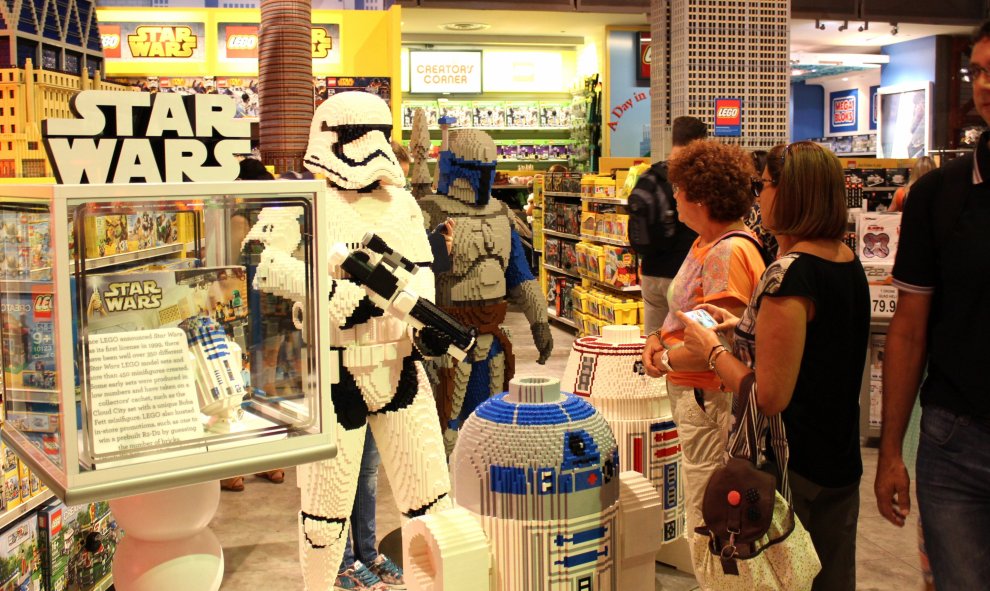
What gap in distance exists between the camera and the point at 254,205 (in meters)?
1.70

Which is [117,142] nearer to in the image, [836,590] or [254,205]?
[254,205]

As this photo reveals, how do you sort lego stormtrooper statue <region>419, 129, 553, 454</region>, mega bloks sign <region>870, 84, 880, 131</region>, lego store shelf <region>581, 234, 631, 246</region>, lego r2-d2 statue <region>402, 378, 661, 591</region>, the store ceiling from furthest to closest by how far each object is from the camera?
1. mega bloks sign <region>870, 84, 880, 131</region>
2. the store ceiling
3. lego store shelf <region>581, 234, 631, 246</region>
4. lego stormtrooper statue <region>419, 129, 553, 454</region>
5. lego r2-d2 statue <region>402, 378, 661, 591</region>

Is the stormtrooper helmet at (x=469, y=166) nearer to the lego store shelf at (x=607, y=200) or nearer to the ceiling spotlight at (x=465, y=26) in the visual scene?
the lego store shelf at (x=607, y=200)

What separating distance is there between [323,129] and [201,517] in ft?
5.19

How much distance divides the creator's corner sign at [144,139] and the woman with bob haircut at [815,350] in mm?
1160

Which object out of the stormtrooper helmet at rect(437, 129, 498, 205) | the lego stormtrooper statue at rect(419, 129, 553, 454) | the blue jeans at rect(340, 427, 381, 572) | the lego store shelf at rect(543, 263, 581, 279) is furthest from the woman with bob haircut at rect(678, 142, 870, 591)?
the lego store shelf at rect(543, 263, 581, 279)

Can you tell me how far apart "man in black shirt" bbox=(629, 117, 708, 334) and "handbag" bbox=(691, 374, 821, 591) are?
7.64 feet

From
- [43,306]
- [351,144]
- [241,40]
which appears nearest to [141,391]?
[43,306]

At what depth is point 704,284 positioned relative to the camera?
8.96 feet

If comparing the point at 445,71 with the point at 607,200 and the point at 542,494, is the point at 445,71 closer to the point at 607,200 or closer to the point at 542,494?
the point at 607,200

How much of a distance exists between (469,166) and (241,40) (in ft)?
9.35

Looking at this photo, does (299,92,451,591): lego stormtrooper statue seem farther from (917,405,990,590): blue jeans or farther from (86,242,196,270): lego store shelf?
(917,405,990,590): blue jeans

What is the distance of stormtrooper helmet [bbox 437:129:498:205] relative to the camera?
170 inches

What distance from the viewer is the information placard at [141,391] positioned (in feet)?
5.07
